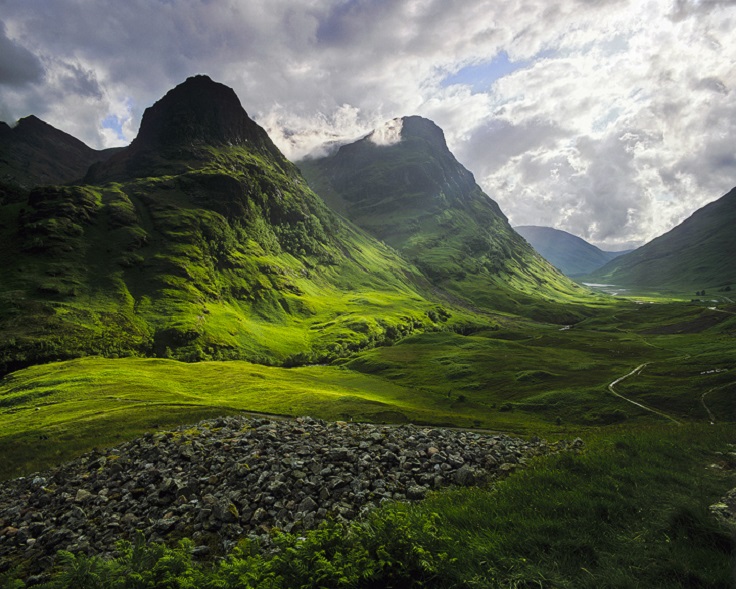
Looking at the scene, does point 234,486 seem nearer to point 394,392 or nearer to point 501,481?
point 501,481

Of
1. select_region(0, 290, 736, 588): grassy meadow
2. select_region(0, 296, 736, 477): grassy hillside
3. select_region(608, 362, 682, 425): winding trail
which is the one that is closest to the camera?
select_region(0, 290, 736, 588): grassy meadow

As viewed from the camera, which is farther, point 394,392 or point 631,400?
point 394,392

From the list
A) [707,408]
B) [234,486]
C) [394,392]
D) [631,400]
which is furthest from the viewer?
[394,392]

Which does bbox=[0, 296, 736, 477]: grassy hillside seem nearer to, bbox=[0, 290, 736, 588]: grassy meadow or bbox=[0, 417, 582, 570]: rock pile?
bbox=[0, 290, 736, 588]: grassy meadow

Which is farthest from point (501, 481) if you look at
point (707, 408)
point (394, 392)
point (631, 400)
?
point (394, 392)

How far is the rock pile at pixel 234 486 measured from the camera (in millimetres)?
17359

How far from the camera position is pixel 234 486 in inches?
804

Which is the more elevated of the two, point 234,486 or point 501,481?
point 501,481

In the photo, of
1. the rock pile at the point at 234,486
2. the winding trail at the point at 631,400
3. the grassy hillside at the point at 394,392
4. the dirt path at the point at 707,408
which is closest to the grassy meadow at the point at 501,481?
the dirt path at the point at 707,408

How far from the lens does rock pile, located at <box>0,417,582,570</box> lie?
17359mm

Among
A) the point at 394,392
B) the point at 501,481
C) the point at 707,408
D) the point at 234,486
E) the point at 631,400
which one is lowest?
the point at 707,408

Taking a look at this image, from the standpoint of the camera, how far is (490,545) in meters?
9.55

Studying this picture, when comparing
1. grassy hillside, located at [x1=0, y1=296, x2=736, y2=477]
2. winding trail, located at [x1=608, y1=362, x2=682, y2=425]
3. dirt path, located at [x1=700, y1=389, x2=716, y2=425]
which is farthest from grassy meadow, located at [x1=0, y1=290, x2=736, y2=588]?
winding trail, located at [x1=608, y1=362, x2=682, y2=425]

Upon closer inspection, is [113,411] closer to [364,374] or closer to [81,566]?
[81,566]
